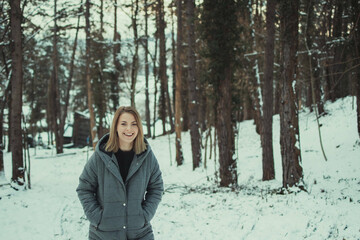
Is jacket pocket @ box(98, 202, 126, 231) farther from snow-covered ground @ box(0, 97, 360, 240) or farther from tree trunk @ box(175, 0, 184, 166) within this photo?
tree trunk @ box(175, 0, 184, 166)

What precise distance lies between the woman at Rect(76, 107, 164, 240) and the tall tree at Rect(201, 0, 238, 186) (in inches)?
240

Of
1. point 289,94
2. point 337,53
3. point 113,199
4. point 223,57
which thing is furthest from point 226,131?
point 337,53

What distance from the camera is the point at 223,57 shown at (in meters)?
8.51

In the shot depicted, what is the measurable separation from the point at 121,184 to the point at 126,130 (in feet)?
1.78

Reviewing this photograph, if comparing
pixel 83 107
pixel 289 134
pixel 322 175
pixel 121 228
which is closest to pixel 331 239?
pixel 289 134

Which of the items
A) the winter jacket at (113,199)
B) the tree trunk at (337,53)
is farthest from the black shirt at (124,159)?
the tree trunk at (337,53)

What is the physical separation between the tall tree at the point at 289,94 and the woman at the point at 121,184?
513 centimetres

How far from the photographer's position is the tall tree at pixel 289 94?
6.80 meters

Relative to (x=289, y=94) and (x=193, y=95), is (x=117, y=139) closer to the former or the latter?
(x=289, y=94)

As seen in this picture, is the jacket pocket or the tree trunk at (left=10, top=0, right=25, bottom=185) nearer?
the jacket pocket

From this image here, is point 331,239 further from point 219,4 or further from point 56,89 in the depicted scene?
point 56,89

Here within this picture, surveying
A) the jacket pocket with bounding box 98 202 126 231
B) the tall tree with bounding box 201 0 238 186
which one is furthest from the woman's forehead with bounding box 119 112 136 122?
the tall tree with bounding box 201 0 238 186

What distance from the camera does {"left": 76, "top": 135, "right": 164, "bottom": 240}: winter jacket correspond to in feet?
8.34

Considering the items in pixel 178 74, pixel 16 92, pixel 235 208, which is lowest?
pixel 235 208
